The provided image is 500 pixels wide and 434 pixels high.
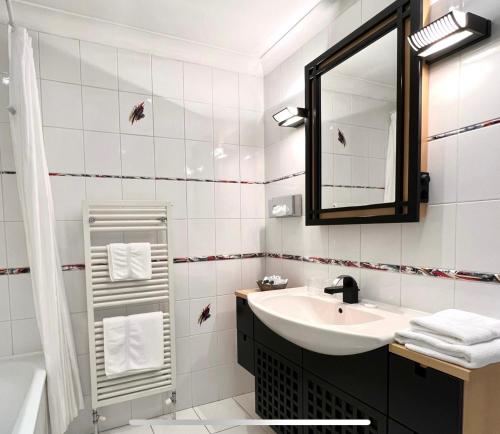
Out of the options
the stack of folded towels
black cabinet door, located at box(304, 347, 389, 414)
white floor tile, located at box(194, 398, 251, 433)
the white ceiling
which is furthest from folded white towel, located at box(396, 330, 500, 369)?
the white ceiling

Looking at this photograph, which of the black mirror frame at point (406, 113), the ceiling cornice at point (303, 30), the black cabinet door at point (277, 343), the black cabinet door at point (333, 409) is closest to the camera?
the black cabinet door at point (333, 409)

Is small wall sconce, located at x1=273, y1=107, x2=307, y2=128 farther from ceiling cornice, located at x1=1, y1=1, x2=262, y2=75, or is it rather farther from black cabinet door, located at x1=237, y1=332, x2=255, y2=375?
black cabinet door, located at x1=237, y1=332, x2=255, y2=375

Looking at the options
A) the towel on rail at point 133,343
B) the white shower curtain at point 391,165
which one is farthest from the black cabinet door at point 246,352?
the white shower curtain at point 391,165

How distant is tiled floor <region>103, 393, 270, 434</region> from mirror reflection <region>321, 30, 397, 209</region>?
144cm

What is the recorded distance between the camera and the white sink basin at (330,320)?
1.08 meters

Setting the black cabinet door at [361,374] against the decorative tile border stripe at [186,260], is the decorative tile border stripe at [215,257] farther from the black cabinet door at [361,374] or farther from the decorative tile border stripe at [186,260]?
the black cabinet door at [361,374]

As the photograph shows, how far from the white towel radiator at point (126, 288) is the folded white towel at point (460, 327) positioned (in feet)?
4.80

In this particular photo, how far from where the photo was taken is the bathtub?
1.44 meters

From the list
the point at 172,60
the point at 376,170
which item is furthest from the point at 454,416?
the point at 172,60

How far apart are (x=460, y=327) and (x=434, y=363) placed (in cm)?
14

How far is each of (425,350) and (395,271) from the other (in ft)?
1.75

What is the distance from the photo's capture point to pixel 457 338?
35.8 inches

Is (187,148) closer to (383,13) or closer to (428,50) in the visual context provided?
(383,13)

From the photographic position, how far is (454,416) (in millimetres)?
867
